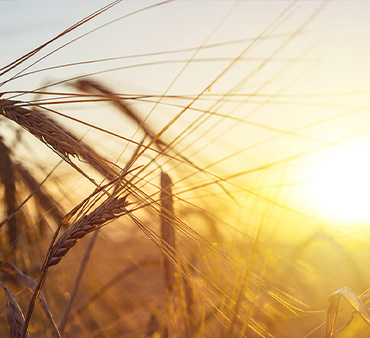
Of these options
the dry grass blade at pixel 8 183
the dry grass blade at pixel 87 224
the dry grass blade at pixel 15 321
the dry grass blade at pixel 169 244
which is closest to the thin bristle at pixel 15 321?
Result: the dry grass blade at pixel 15 321

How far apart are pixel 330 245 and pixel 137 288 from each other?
3.63ft

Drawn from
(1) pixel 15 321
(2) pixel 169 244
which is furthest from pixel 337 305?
(1) pixel 15 321

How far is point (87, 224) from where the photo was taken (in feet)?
2.28

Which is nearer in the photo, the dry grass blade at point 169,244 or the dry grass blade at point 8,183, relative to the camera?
the dry grass blade at point 169,244

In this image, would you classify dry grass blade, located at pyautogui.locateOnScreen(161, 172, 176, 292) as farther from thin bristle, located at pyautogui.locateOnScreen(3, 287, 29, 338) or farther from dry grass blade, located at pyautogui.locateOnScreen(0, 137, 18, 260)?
dry grass blade, located at pyautogui.locateOnScreen(0, 137, 18, 260)

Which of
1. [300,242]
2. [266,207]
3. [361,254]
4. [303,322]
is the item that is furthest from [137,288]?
[266,207]

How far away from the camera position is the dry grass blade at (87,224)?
2.24 feet

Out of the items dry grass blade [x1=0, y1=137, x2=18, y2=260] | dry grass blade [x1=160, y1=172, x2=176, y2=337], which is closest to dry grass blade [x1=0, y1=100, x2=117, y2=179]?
dry grass blade [x1=160, y1=172, x2=176, y2=337]

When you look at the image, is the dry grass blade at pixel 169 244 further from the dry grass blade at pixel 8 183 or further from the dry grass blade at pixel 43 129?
the dry grass blade at pixel 8 183

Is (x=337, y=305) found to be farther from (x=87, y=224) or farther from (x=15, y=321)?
(x=15, y=321)

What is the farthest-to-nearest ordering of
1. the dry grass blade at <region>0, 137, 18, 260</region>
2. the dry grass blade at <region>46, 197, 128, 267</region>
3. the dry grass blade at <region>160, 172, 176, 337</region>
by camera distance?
1. the dry grass blade at <region>0, 137, 18, 260</region>
2. the dry grass blade at <region>160, 172, 176, 337</region>
3. the dry grass blade at <region>46, 197, 128, 267</region>

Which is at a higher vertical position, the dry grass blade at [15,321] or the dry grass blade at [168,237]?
the dry grass blade at [168,237]

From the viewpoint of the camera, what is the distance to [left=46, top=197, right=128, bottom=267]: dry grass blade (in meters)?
0.68

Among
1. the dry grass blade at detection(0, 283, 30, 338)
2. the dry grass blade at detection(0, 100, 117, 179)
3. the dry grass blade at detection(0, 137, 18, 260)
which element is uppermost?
the dry grass blade at detection(0, 100, 117, 179)
